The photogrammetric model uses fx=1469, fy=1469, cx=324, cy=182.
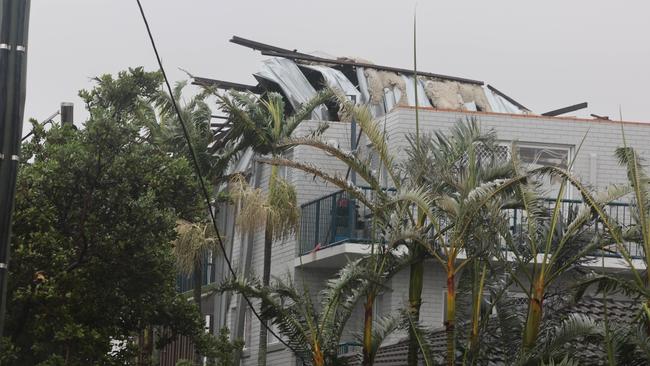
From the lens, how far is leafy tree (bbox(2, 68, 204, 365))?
19.6 meters

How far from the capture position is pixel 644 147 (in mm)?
30484

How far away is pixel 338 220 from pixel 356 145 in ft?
6.71

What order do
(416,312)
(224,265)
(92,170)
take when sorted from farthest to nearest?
(224,265) → (92,170) → (416,312)

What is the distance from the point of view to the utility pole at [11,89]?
927cm

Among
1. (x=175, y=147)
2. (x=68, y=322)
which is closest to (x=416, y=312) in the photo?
(x=68, y=322)

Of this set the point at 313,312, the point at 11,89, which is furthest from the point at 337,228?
the point at 11,89

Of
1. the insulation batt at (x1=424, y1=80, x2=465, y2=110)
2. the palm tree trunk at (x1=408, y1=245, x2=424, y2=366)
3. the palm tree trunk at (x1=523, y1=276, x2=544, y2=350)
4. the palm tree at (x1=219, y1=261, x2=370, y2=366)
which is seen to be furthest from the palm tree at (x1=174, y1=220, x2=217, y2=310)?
the palm tree trunk at (x1=523, y1=276, x2=544, y2=350)

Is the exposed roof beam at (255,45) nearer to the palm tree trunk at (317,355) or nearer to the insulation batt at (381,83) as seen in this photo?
the insulation batt at (381,83)

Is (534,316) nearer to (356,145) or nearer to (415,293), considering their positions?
(415,293)

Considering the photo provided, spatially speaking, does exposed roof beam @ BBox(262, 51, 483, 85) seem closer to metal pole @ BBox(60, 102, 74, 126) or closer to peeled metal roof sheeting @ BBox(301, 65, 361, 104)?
peeled metal roof sheeting @ BBox(301, 65, 361, 104)

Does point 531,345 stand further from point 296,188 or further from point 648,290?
point 296,188

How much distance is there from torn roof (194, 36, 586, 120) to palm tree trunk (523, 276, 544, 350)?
1656 centimetres

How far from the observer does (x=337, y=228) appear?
95.6ft

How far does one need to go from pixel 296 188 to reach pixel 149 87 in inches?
318
